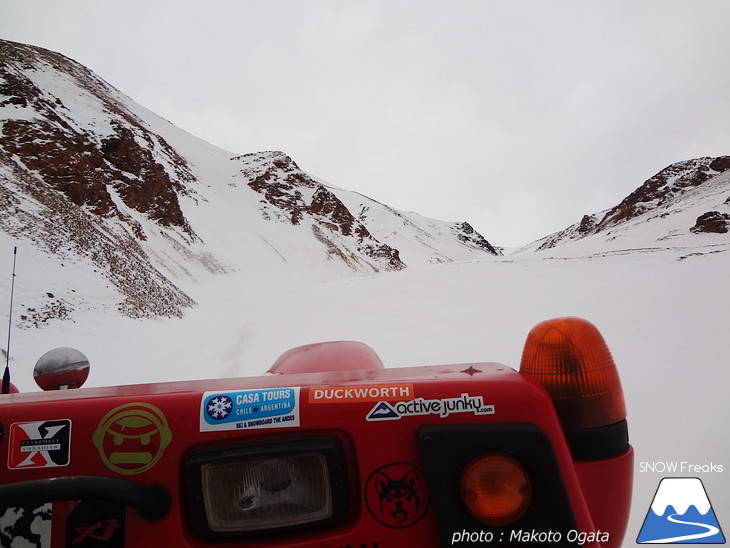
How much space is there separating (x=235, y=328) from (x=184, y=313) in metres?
5.43

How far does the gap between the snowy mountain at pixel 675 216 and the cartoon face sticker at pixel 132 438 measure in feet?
46.8

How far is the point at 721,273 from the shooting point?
6.75 meters

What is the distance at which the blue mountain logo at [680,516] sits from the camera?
1.40 metres

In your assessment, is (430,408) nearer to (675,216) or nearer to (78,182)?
(78,182)

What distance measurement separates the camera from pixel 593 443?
1.16 m

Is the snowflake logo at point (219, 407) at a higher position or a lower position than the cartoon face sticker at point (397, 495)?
higher

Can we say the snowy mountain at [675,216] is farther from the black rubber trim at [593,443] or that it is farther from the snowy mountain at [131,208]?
the snowy mountain at [131,208]

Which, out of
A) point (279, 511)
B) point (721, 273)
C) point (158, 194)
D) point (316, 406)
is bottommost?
point (279, 511)

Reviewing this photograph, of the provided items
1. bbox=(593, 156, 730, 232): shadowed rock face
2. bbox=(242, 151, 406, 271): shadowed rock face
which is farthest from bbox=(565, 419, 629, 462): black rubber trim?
bbox=(593, 156, 730, 232): shadowed rock face

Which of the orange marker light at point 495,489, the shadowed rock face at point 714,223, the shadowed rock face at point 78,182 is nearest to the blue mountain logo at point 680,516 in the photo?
the orange marker light at point 495,489

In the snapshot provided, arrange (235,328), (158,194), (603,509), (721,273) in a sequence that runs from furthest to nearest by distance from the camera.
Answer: (158,194), (235,328), (721,273), (603,509)

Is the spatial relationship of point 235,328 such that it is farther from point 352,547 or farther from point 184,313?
point 352,547

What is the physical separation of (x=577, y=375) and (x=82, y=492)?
4.46 feet

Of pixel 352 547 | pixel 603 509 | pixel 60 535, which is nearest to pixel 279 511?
pixel 352 547
